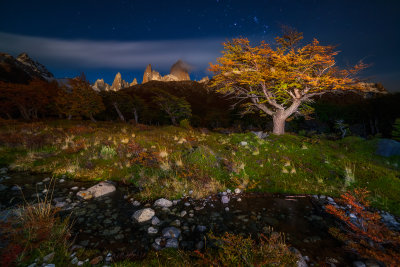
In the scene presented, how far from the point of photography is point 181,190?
6.14 m

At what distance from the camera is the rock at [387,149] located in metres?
10.4

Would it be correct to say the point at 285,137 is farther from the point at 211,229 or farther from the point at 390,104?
the point at 390,104

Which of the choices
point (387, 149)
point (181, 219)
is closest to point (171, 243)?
point (181, 219)

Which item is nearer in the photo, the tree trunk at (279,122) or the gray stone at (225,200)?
the gray stone at (225,200)

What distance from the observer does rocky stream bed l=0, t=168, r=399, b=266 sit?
3.66m

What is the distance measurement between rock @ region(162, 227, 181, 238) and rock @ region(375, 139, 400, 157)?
13.5 metres

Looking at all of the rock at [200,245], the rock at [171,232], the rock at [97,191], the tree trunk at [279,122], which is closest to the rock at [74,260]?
the rock at [171,232]

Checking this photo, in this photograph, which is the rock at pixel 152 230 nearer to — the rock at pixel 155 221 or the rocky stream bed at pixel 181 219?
the rocky stream bed at pixel 181 219

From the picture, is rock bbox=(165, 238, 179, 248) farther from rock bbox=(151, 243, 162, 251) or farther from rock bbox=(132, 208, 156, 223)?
rock bbox=(132, 208, 156, 223)

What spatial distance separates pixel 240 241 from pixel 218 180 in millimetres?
3583

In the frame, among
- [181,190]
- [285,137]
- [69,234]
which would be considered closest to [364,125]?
[285,137]

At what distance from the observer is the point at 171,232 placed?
4074 mm

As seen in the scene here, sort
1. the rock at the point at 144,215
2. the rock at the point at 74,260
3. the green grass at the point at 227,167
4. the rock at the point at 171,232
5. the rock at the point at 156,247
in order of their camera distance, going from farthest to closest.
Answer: the green grass at the point at 227,167
the rock at the point at 144,215
the rock at the point at 171,232
the rock at the point at 156,247
the rock at the point at 74,260

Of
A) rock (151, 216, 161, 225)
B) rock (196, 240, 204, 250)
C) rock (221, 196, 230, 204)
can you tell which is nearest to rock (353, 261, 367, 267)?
rock (196, 240, 204, 250)
